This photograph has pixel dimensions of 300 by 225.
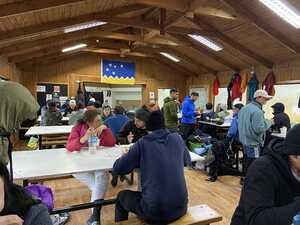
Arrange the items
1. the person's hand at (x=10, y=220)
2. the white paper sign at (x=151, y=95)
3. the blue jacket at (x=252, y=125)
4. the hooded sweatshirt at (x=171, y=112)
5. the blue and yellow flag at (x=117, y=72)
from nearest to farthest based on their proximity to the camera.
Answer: the person's hand at (x=10, y=220) < the blue jacket at (x=252, y=125) < the hooded sweatshirt at (x=171, y=112) < the blue and yellow flag at (x=117, y=72) < the white paper sign at (x=151, y=95)

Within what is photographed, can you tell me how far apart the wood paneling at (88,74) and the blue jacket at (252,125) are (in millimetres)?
6919

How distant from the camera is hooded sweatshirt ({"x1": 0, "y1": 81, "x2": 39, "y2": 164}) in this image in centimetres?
160

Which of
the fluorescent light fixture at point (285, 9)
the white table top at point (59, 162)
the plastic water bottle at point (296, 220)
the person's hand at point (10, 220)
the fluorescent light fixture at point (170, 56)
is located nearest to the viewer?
the plastic water bottle at point (296, 220)

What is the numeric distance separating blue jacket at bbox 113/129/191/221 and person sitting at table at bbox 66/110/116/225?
66 centimetres

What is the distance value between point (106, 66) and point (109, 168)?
7.99 meters

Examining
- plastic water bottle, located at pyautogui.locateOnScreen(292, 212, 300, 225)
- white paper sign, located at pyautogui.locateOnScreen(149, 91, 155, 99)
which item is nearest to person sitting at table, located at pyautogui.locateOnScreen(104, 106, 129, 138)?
plastic water bottle, located at pyautogui.locateOnScreen(292, 212, 300, 225)

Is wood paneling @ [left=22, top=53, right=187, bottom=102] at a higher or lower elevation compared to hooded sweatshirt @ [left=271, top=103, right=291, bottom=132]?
higher

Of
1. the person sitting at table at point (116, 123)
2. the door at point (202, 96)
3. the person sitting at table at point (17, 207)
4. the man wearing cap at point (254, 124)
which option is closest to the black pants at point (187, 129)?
the man wearing cap at point (254, 124)

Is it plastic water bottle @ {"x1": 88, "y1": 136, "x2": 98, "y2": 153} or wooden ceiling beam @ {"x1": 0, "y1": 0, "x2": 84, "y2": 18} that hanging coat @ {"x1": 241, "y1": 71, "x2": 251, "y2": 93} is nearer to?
wooden ceiling beam @ {"x1": 0, "y1": 0, "x2": 84, "y2": 18}

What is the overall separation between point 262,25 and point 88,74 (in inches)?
257

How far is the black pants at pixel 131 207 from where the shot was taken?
1915 mm

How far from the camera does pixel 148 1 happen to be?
4.23 metres

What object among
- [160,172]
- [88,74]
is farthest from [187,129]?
[88,74]

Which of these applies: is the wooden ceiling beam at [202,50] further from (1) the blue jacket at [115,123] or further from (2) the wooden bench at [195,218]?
(2) the wooden bench at [195,218]
